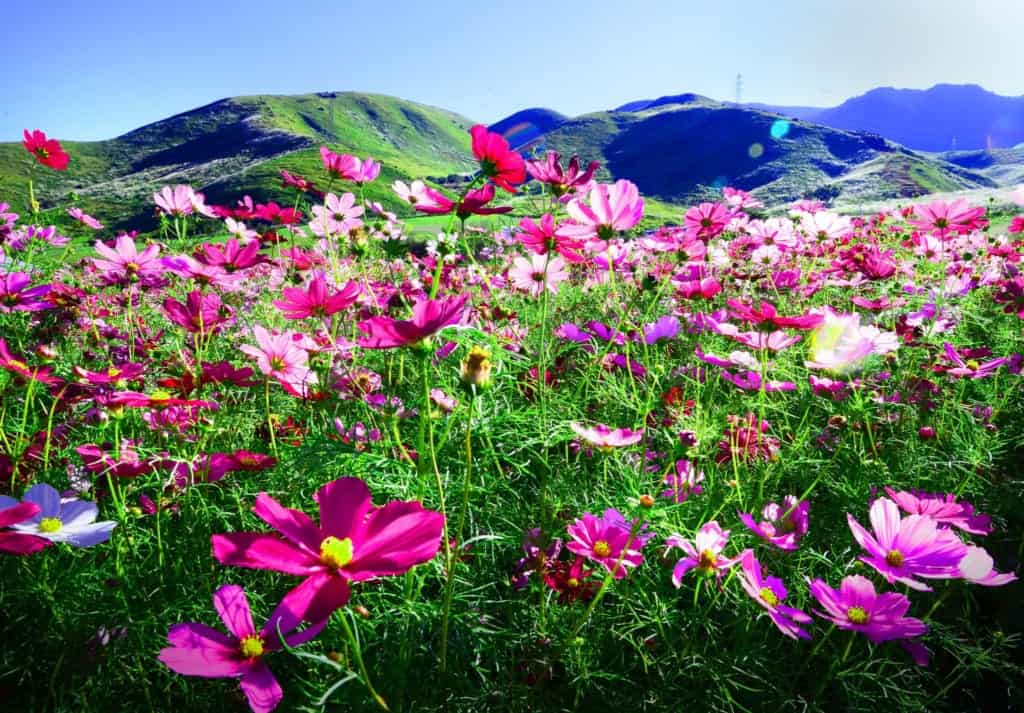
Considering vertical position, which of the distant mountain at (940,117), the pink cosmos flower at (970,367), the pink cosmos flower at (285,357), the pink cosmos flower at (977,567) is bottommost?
the pink cosmos flower at (977,567)

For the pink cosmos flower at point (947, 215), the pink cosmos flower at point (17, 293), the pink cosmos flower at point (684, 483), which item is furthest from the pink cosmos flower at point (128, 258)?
the pink cosmos flower at point (947, 215)

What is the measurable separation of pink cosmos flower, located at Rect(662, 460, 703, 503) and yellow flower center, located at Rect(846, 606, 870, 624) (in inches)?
12.6

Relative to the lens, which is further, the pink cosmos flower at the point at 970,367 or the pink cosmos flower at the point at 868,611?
the pink cosmos flower at the point at 970,367

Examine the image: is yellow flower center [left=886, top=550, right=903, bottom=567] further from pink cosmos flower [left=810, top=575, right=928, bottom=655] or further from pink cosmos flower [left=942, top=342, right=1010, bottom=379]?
pink cosmos flower [left=942, top=342, right=1010, bottom=379]

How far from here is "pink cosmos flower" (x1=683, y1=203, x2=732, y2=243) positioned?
1510 mm

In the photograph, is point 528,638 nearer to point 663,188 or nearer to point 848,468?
point 848,468

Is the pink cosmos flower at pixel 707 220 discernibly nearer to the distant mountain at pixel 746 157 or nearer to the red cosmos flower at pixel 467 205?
the red cosmos flower at pixel 467 205

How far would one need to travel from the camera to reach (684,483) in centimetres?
104

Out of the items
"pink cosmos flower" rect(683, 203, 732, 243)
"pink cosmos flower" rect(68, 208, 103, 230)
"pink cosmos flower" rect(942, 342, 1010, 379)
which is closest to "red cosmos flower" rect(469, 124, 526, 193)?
"pink cosmos flower" rect(683, 203, 732, 243)

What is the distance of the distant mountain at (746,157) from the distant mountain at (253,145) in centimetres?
2263

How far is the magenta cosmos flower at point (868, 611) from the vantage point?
2.36 ft

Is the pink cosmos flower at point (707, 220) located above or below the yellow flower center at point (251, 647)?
above

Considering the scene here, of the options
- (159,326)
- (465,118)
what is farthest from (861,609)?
(465,118)

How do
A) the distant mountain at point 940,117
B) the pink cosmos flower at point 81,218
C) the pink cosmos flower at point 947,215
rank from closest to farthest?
the pink cosmos flower at point 947,215, the pink cosmos flower at point 81,218, the distant mountain at point 940,117
